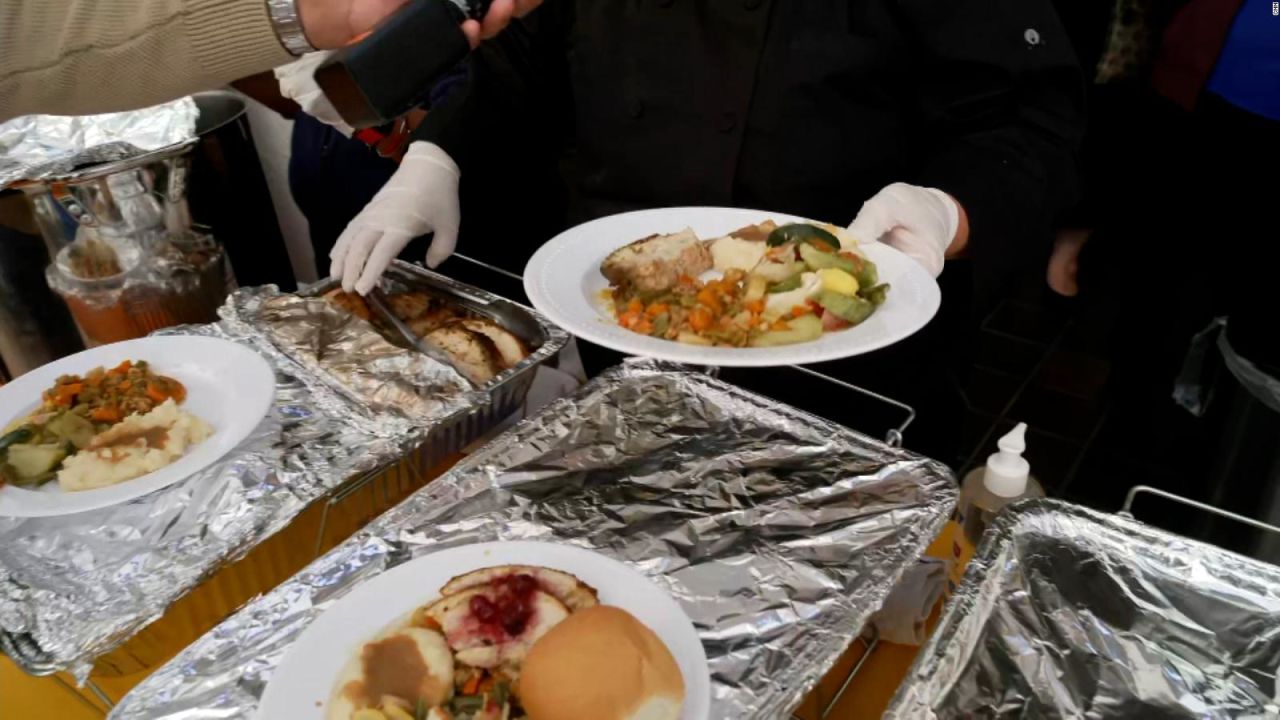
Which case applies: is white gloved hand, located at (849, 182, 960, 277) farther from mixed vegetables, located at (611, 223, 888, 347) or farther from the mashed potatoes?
the mashed potatoes

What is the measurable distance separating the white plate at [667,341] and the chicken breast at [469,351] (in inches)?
10.8

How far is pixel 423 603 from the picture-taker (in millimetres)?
1151

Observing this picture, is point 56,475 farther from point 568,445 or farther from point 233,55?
point 568,445

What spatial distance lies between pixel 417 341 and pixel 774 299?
2.62ft

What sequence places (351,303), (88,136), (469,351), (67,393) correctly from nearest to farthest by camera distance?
(67,393) < (469,351) < (351,303) < (88,136)

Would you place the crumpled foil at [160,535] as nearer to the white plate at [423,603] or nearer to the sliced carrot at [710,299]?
the white plate at [423,603]

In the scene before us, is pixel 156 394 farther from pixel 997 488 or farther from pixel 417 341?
pixel 997 488

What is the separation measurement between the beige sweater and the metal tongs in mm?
638

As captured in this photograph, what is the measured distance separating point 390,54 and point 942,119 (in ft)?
3.99

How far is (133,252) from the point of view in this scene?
2.27 meters

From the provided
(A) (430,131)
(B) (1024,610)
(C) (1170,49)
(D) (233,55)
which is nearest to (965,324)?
(B) (1024,610)

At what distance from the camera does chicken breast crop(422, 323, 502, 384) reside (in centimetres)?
176

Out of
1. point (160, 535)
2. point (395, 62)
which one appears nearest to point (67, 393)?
point (160, 535)

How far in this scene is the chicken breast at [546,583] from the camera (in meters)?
1.12
